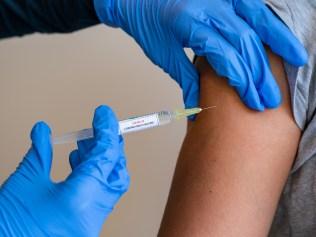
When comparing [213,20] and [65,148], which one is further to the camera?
[65,148]

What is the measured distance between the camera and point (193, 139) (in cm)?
87

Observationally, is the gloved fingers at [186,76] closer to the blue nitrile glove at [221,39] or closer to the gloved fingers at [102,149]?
the blue nitrile glove at [221,39]

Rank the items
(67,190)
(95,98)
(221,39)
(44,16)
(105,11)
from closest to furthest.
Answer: (67,190) → (221,39) → (105,11) → (44,16) → (95,98)

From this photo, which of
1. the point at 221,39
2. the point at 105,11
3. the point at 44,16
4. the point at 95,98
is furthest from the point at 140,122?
the point at 95,98

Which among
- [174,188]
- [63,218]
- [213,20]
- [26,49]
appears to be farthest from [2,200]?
[26,49]

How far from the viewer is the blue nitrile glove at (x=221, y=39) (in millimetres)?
835

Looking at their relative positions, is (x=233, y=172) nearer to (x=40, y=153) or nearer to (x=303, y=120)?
(x=303, y=120)

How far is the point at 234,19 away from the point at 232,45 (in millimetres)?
51

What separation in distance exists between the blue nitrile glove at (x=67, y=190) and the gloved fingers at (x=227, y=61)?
0.22m

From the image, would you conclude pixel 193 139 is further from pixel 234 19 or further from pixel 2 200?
pixel 2 200

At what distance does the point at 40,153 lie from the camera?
0.84m

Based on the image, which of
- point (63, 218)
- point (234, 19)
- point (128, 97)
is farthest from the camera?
point (128, 97)

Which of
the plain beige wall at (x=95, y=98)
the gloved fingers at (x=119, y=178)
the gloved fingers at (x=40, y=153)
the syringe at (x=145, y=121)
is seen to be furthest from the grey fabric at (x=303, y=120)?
the plain beige wall at (x=95, y=98)

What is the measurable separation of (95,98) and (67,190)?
3.26 ft
